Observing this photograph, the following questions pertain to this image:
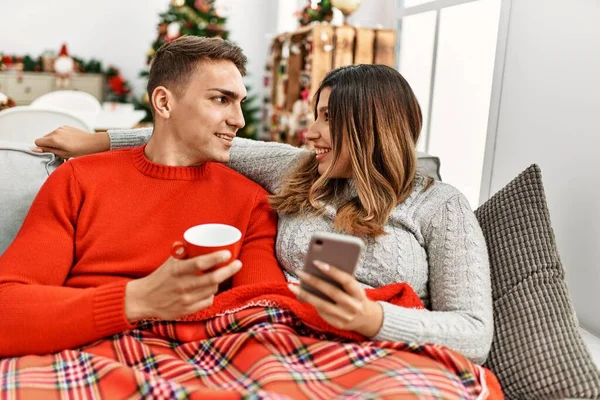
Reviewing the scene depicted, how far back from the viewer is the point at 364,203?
4.35ft

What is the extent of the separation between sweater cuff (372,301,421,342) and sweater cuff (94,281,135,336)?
487 millimetres

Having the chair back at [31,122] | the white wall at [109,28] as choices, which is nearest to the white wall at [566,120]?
the chair back at [31,122]

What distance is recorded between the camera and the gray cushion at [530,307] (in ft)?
3.46

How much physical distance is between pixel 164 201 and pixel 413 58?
193 cm

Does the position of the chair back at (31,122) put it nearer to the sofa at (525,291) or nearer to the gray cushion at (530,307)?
the sofa at (525,291)

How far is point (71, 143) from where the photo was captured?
157 centimetres

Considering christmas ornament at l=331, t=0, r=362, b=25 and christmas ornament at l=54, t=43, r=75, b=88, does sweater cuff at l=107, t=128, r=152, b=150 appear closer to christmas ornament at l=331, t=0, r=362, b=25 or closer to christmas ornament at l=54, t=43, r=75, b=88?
christmas ornament at l=331, t=0, r=362, b=25

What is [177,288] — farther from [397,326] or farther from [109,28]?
[109,28]

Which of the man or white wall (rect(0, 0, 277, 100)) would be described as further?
white wall (rect(0, 0, 277, 100))

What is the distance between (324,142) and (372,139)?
0.14m

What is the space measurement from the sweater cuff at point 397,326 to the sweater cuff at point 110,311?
19.2 inches

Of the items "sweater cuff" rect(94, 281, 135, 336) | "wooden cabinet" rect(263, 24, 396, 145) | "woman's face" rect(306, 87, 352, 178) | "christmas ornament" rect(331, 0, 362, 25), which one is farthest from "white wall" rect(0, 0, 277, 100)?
"sweater cuff" rect(94, 281, 135, 336)

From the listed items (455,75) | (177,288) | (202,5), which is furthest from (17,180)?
(202,5)

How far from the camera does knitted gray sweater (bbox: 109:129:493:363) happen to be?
42.3 inches
